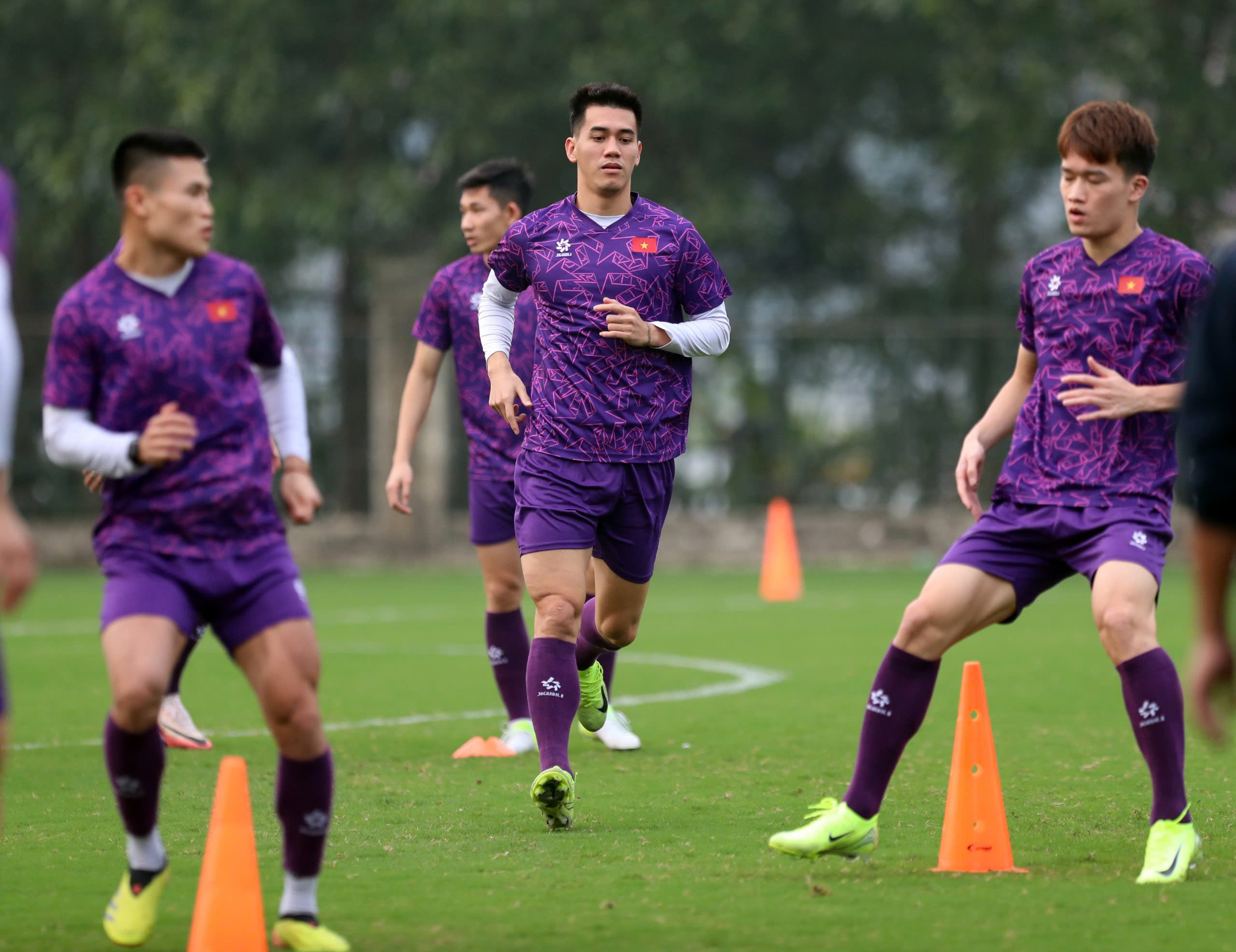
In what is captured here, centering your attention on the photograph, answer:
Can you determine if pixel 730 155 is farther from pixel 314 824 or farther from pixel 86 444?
pixel 314 824

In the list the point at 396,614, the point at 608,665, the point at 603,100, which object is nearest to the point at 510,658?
the point at 608,665

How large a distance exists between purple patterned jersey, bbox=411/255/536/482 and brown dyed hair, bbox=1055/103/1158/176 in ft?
10.4

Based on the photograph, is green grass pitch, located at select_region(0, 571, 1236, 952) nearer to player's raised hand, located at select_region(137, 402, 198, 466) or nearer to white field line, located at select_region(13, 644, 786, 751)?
white field line, located at select_region(13, 644, 786, 751)

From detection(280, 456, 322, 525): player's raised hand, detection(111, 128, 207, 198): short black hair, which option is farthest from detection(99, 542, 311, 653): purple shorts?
detection(111, 128, 207, 198): short black hair

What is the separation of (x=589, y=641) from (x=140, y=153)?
3108 mm

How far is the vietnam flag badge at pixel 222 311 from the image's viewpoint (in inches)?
179

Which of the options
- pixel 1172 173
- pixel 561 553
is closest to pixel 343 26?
pixel 1172 173

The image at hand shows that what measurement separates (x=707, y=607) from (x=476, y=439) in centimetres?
765

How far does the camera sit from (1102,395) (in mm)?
5195

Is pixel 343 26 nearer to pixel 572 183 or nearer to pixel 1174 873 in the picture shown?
pixel 572 183

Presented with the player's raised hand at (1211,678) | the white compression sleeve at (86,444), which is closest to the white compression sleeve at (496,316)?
the white compression sleeve at (86,444)

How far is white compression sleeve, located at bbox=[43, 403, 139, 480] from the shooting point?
14.2 ft

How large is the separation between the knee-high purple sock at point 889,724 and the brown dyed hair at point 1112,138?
1577 millimetres

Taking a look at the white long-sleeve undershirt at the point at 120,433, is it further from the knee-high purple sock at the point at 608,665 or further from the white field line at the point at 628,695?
the white field line at the point at 628,695
